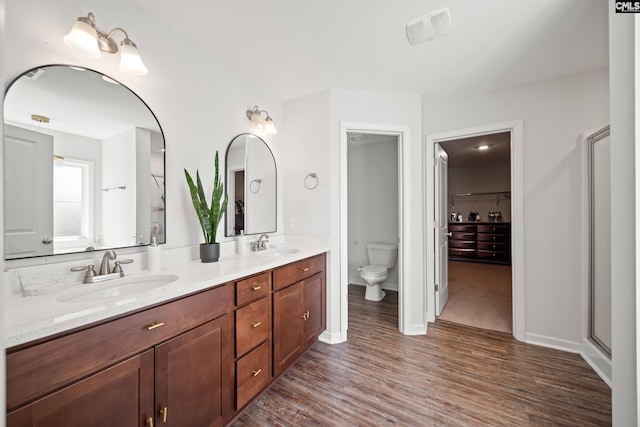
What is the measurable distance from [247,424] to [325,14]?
246 centimetres

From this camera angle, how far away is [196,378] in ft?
4.00

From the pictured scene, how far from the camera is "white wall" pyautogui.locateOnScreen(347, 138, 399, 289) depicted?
12.5 feet

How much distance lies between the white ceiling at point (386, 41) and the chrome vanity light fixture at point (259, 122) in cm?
31

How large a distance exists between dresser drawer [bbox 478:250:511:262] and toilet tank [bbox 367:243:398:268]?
10.9 ft

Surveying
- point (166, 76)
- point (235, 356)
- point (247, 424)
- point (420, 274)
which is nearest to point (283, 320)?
point (235, 356)

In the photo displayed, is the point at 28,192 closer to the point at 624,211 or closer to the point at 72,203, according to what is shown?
the point at 72,203

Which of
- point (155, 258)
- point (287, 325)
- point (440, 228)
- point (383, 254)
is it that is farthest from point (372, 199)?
point (155, 258)

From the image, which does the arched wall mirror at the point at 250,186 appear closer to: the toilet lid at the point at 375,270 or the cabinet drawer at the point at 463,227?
the toilet lid at the point at 375,270

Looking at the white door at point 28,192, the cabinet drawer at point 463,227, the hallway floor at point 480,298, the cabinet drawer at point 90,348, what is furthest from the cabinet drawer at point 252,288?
the cabinet drawer at point 463,227

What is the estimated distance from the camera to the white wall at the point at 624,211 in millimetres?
1047

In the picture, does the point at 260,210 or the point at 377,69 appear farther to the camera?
the point at 260,210

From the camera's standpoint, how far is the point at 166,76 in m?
1.66

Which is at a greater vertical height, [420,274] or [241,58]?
[241,58]

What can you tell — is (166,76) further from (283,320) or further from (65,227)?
(283,320)
